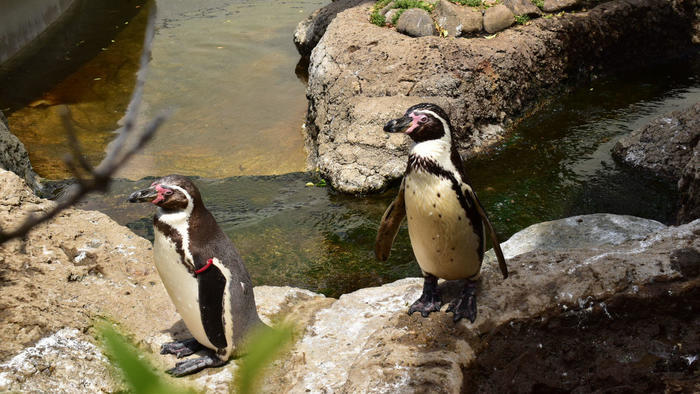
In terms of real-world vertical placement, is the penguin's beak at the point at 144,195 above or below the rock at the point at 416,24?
above

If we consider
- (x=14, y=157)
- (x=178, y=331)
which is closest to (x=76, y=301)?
(x=178, y=331)

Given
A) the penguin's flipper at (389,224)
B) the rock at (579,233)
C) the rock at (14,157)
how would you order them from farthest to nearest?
the rock at (14,157) → the rock at (579,233) → the penguin's flipper at (389,224)

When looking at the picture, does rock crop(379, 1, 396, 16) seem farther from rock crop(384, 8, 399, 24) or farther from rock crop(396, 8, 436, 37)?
rock crop(396, 8, 436, 37)

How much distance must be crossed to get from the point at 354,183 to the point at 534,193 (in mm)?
1781

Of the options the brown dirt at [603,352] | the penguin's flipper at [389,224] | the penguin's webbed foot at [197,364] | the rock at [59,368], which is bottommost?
the penguin's webbed foot at [197,364]

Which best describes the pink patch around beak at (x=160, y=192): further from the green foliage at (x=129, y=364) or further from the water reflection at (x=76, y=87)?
the water reflection at (x=76, y=87)

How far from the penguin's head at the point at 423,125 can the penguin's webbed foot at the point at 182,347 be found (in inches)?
61.0

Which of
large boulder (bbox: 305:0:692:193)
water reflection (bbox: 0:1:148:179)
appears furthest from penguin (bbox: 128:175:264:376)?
water reflection (bbox: 0:1:148:179)

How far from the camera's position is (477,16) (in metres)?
8.09

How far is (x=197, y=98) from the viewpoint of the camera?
921 cm

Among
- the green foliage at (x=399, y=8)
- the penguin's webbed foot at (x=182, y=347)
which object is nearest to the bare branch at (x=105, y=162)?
the penguin's webbed foot at (x=182, y=347)

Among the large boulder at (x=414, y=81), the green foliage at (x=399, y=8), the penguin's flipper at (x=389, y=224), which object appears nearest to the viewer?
the penguin's flipper at (x=389, y=224)

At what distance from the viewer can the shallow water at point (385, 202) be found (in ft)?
17.3

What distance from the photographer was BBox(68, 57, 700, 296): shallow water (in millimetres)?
5277
